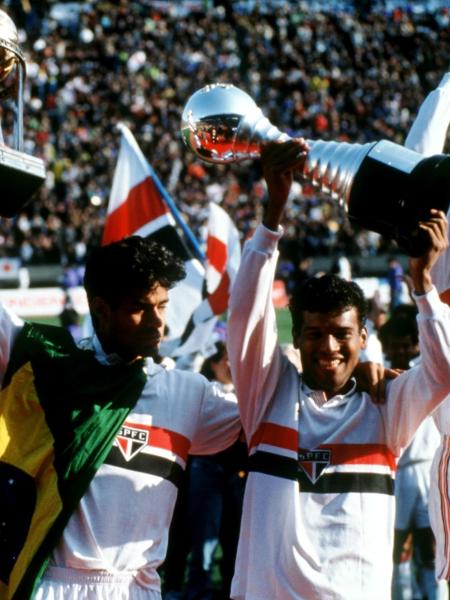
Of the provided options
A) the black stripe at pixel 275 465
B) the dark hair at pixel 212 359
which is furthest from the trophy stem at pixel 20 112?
the dark hair at pixel 212 359

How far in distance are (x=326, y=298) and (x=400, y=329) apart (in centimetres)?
285

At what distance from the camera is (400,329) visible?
5984mm

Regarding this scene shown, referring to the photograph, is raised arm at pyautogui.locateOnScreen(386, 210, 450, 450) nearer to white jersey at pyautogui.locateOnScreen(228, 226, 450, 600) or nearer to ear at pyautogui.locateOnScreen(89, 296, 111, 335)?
white jersey at pyautogui.locateOnScreen(228, 226, 450, 600)

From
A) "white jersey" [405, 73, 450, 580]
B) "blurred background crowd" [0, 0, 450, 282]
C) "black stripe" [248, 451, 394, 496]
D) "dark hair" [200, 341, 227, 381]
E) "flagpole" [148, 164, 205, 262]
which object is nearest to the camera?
"black stripe" [248, 451, 394, 496]

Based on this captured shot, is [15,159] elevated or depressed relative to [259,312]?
elevated

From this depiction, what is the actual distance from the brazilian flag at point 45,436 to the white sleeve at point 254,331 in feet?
0.95

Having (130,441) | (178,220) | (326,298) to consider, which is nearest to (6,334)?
(130,441)

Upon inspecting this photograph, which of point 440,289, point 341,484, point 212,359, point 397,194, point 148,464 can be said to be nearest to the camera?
point 397,194

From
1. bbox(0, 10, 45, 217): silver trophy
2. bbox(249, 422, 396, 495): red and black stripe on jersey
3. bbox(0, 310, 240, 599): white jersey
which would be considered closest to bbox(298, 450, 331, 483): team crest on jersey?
bbox(249, 422, 396, 495): red and black stripe on jersey

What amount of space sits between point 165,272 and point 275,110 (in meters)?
28.2

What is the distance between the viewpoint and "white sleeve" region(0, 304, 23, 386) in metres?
2.95

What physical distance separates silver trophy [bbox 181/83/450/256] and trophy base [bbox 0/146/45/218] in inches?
16.9

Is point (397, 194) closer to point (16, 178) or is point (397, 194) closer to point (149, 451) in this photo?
point (16, 178)

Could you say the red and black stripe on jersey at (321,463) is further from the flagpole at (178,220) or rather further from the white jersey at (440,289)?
the flagpole at (178,220)
